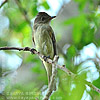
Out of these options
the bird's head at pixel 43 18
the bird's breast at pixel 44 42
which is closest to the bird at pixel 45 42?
the bird's breast at pixel 44 42

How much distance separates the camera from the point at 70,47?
2.97 meters

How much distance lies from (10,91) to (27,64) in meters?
1.58

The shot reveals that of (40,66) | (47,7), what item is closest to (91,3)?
(47,7)

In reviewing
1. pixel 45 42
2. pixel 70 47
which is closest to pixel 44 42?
pixel 45 42

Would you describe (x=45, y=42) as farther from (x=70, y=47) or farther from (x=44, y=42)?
(x=70, y=47)

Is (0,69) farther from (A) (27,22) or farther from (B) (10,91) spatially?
(A) (27,22)

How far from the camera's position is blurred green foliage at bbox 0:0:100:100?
5.56ft

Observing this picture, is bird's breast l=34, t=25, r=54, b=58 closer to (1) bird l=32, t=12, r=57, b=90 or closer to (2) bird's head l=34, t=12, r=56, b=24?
(1) bird l=32, t=12, r=57, b=90

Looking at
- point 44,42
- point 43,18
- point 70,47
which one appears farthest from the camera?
point 43,18

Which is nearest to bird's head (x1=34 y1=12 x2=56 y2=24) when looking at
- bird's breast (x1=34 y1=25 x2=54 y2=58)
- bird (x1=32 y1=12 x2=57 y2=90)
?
bird (x1=32 y1=12 x2=57 y2=90)

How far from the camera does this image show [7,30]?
534 centimetres

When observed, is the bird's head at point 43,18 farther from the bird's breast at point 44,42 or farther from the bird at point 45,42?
the bird's breast at point 44,42

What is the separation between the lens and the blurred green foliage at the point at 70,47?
1696mm

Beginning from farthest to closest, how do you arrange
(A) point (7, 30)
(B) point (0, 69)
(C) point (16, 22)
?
(C) point (16, 22), (A) point (7, 30), (B) point (0, 69)
